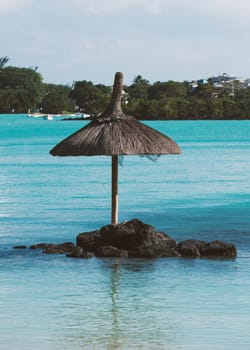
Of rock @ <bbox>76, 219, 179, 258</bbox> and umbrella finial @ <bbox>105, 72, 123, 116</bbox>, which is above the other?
umbrella finial @ <bbox>105, 72, 123, 116</bbox>

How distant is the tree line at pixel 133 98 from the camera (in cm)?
12543

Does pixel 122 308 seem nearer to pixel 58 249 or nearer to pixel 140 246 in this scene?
pixel 140 246

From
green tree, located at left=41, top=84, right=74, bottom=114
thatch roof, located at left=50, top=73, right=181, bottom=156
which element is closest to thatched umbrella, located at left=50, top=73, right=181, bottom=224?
thatch roof, located at left=50, top=73, right=181, bottom=156

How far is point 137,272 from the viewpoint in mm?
12984

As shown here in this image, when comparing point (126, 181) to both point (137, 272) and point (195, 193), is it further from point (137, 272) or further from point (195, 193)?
point (137, 272)

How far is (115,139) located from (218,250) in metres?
2.08

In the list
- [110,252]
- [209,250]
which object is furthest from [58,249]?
[209,250]

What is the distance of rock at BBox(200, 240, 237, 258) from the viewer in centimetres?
1396

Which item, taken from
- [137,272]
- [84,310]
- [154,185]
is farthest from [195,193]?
[84,310]

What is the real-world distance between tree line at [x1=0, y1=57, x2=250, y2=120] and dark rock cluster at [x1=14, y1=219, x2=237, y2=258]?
104 meters

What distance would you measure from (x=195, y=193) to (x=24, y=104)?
131806 mm

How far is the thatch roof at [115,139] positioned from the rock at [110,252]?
1.29 m

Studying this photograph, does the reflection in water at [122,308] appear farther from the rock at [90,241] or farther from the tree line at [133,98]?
the tree line at [133,98]

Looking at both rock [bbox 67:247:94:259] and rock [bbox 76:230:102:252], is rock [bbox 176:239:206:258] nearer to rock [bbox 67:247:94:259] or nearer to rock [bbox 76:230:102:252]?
rock [bbox 76:230:102:252]
